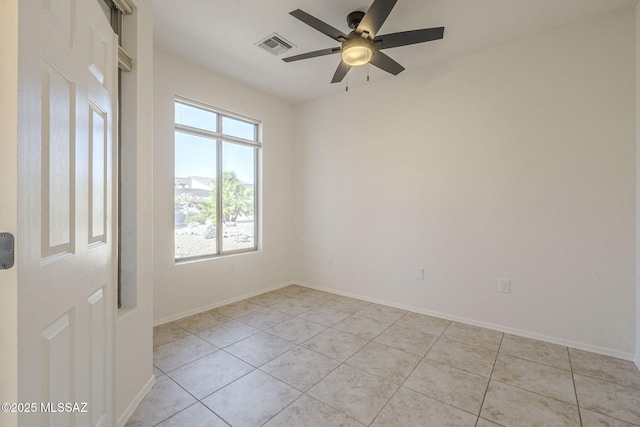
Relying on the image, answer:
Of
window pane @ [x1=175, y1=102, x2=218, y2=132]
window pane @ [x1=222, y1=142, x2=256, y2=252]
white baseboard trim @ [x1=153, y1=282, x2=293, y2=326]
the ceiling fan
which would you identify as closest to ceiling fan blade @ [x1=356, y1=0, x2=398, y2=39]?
the ceiling fan

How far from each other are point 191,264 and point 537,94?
4.04m

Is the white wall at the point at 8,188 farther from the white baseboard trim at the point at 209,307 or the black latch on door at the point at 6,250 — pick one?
the white baseboard trim at the point at 209,307

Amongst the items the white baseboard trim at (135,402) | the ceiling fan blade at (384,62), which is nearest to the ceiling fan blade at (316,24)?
the ceiling fan blade at (384,62)

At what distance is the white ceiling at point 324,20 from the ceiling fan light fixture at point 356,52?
348 millimetres

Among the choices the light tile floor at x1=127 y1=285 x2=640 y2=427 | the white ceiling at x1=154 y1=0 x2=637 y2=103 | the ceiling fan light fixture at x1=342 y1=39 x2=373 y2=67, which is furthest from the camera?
the white ceiling at x1=154 y1=0 x2=637 y2=103

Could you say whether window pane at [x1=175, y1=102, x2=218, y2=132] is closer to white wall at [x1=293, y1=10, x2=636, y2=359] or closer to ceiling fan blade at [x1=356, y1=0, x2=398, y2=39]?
white wall at [x1=293, y1=10, x2=636, y2=359]

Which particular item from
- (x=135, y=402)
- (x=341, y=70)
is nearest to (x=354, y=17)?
(x=341, y=70)

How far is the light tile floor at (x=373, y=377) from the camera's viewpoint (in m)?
1.71

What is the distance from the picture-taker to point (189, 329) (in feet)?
9.50

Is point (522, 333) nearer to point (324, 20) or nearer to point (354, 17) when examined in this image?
point (354, 17)

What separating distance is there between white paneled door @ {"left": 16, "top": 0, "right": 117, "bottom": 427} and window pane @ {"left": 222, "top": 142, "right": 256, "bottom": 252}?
91.4 inches

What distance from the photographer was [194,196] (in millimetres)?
3396

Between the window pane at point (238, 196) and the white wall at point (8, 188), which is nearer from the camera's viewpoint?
the white wall at point (8, 188)

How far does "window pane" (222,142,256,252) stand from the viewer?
376 centimetres
